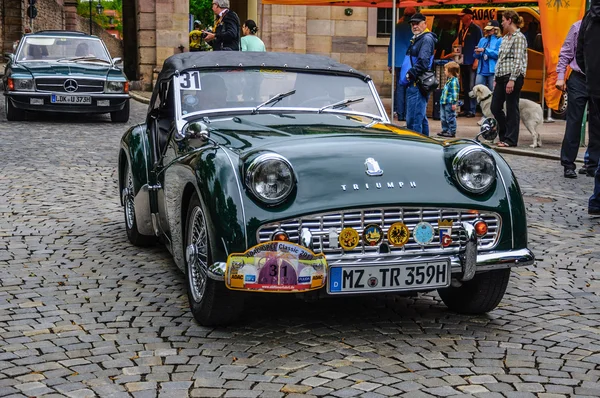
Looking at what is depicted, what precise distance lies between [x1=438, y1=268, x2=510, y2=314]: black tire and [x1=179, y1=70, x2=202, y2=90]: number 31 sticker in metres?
2.18

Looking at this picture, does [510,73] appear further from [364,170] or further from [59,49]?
[364,170]

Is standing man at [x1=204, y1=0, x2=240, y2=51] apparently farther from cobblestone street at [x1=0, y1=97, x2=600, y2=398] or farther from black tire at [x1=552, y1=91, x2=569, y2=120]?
cobblestone street at [x1=0, y1=97, x2=600, y2=398]

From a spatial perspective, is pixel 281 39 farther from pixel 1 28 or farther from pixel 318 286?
pixel 1 28

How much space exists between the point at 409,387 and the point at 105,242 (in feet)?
12.4

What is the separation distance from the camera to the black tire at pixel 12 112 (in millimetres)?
17125

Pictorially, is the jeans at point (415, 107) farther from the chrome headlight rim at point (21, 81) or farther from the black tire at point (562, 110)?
the chrome headlight rim at point (21, 81)

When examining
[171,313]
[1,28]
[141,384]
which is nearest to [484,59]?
[171,313]

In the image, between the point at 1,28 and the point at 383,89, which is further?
the point at 1,28

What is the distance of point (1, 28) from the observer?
181 ft

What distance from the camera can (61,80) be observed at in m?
16.9

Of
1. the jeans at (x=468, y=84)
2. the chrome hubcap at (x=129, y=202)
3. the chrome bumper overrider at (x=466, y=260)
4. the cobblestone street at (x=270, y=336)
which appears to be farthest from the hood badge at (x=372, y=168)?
the jeans at (x=468, y=84)

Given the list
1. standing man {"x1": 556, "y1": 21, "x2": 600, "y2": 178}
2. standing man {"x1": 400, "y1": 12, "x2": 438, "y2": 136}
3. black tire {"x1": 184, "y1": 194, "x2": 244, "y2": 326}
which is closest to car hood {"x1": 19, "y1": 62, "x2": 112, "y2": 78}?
standing man {"x1": 400, "y1": 12, "x2": 438, "y2": 136}

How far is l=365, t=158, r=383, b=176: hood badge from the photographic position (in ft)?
15.7

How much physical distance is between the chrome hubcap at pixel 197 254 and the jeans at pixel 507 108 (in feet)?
31.8
